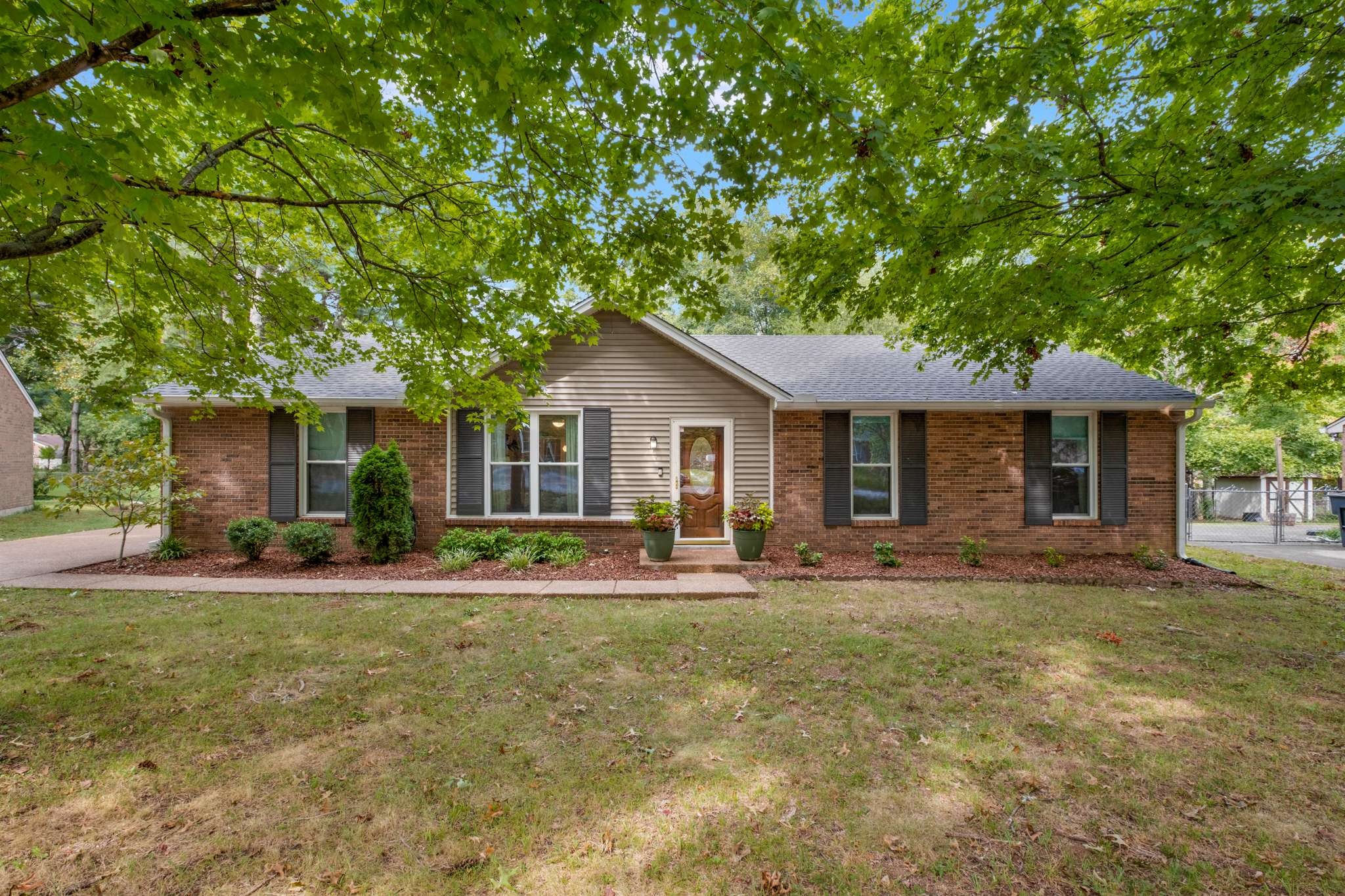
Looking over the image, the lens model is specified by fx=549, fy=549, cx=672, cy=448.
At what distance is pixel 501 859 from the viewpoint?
7.89 feet

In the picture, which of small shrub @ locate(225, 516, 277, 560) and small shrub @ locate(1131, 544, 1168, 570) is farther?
small shrub @ locate(1131, 544, 1168, 570)

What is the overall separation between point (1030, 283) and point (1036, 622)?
143 inches

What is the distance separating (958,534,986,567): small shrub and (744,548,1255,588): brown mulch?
3.7 inches

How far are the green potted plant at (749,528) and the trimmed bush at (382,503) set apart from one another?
5163 mm

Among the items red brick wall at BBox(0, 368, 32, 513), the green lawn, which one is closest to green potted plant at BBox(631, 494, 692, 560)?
the green lawn

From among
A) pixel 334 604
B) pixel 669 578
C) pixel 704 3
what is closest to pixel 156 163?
pixel 334 604

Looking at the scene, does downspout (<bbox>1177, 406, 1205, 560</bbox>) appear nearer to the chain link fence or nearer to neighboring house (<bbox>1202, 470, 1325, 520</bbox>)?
the chain link fence

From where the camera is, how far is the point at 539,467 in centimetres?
962

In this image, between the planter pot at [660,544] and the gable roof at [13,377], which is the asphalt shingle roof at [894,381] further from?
the gable roof at [13,377]

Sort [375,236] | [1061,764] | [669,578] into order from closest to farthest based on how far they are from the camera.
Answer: [1061,764]
[375,236]
[669,578]

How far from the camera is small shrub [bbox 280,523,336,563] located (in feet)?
27.1

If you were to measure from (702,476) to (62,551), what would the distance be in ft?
38.4

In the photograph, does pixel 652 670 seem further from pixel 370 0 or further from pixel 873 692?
pixel 370 0

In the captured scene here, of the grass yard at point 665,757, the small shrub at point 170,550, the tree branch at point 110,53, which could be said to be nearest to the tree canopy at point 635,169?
the tree branch at point 110,53
